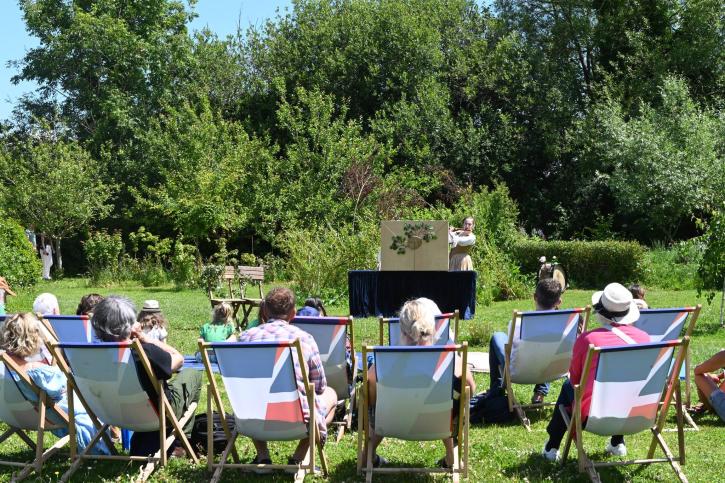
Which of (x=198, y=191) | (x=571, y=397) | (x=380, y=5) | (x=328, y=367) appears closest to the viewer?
(x=571, y=397)

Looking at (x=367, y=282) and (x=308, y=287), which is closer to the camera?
(x=367, y=282)

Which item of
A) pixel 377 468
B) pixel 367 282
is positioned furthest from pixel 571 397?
pixel 367 282

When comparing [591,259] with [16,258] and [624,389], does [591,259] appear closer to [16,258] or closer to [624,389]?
[16,258]

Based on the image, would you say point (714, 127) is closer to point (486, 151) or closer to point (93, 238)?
point (486, 151)

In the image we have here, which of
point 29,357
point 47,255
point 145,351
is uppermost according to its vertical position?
point 145,351

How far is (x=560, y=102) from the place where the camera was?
86.1 feet

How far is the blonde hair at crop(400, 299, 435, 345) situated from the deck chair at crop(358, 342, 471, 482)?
216mm

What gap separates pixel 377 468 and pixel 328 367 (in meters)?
1.42

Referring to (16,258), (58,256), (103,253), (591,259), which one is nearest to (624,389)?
(591,259)

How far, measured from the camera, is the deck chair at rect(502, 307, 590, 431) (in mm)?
5965

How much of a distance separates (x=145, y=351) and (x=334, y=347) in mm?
1581

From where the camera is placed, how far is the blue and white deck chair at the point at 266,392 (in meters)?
4.44

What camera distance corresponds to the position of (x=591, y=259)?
1895 centimetres

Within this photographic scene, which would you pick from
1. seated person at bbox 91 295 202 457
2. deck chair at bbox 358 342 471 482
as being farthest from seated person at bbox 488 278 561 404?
seated person at bbox 91 295 202 457
